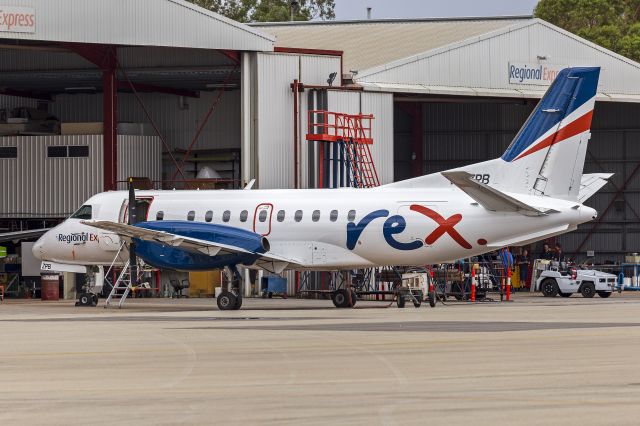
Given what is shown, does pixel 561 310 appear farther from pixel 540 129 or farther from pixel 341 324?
pixel 341 324

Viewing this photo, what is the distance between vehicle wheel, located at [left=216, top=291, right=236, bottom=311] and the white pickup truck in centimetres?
1807

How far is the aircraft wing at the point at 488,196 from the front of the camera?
33125 millimetres

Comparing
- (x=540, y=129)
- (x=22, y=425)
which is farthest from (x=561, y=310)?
(x=22, y=425)

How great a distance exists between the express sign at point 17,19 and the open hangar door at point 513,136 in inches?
943

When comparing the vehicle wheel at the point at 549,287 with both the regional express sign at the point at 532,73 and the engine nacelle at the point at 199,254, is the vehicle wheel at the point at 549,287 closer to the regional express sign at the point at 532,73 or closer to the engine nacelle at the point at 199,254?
the regional express sign at the point at 532,73

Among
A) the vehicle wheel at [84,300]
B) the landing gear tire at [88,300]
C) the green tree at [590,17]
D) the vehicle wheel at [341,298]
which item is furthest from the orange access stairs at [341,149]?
the green tree at [590,17]

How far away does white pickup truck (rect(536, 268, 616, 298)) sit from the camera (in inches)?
1925

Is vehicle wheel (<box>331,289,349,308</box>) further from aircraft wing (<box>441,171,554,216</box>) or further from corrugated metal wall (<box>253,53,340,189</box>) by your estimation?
corrugated metal wall (<box>253,53,340,189</box>)

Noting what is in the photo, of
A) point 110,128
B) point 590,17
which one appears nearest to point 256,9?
point 590,17

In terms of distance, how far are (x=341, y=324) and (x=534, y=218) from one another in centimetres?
936

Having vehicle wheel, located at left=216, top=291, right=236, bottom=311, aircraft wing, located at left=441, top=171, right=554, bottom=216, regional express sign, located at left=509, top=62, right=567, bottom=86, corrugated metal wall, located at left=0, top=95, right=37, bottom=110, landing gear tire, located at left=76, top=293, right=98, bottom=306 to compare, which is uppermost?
regional express sign, located at left=509, top=62, right=567, bottom=86

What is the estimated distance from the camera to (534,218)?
35062 mm

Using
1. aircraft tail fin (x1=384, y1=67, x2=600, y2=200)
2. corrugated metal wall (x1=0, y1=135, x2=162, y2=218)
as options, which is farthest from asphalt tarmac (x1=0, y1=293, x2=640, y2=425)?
corrugated metal wall (x1=0, y1=135, x2=162, y2=218)

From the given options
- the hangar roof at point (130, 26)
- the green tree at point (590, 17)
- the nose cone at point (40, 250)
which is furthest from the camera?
the green tree at point (590, 17)
